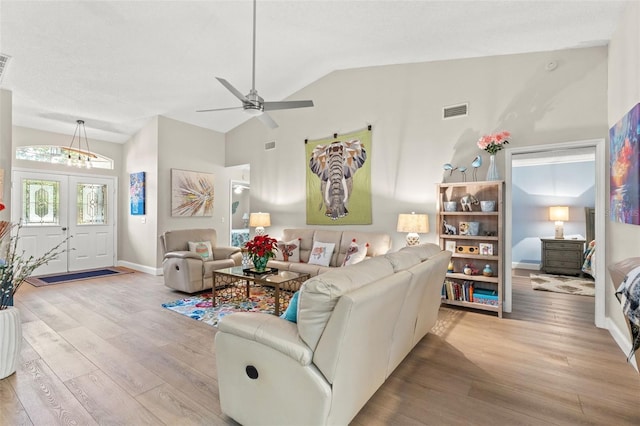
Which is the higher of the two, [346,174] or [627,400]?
[346,174]

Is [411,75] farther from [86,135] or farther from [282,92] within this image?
[86,135]

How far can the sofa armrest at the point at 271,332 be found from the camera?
152 centimetres

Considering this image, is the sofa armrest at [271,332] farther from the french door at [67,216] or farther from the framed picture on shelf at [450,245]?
the french door at [67,216]

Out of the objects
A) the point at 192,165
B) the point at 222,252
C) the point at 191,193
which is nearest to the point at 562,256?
the point at 222,252

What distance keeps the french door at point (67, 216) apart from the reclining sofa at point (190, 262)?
216 centimetres

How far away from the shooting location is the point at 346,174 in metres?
Answer: 5.48

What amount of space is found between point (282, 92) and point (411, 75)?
255 centimetres

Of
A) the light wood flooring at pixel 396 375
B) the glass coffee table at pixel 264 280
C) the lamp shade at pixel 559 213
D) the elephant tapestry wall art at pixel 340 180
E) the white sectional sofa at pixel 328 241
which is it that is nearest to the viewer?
the light wood flooring at pixel 396 375

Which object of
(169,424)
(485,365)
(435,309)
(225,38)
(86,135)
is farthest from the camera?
(86,135)

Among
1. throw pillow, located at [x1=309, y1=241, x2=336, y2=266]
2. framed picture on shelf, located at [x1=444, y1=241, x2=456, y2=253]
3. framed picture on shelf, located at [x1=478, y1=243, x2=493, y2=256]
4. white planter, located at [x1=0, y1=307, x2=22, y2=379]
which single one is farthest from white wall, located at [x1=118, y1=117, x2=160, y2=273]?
framed picture on shelf, located at [x1=478, y1=243, x2=493, y2=256]

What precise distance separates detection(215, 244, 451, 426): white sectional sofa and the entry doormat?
551 centimetres

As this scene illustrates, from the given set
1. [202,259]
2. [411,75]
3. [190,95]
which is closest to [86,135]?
[190,95]

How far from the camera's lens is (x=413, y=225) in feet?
14.4

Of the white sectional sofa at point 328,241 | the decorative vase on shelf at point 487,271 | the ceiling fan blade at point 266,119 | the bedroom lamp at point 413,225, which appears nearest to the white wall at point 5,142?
the ceiling fan blade at point 266,119
